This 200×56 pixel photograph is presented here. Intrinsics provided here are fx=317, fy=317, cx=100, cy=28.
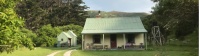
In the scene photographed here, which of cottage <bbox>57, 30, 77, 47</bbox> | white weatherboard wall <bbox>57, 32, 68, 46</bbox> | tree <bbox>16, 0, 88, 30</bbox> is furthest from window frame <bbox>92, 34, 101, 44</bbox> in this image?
tree <bbox>16, 0, 88, 30</bbox>

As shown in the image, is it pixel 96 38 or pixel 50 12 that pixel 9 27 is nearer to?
pixel 96 38

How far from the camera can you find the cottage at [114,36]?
31.9 metres

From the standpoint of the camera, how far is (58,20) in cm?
6825

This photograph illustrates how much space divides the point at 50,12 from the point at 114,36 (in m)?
38.0

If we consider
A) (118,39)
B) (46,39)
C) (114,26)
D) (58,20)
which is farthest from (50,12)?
(118,39)

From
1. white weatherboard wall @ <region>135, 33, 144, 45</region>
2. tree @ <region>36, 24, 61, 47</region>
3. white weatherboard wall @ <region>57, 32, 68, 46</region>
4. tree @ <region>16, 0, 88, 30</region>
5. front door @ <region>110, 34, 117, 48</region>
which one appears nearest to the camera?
white weatherboard wall @ <region>135, 33, 144, 45</region>

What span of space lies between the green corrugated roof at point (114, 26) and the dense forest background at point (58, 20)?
3.05 metres

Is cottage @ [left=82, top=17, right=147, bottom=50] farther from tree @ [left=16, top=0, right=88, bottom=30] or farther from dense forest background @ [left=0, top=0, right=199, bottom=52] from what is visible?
tree @ [left=16, top=0, right=88, bottom=30]

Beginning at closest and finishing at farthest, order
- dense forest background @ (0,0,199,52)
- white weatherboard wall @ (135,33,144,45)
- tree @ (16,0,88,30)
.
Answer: dense forest background @ (0,0,199,52) → white weatherboard wall @ (135,33,144,45) → tree @ (16,0,88,30)

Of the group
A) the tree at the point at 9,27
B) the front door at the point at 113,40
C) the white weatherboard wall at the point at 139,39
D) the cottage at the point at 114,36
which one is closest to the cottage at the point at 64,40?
the cottage at the point at 114,36

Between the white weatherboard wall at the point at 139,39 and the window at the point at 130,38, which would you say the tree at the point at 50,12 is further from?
the white weatherboard wall at the point at 139,39

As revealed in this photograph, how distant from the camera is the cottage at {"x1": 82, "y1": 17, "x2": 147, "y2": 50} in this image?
31.9 metres

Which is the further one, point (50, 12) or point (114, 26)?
point (50, 12)

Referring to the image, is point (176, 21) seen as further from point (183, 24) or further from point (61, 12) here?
point (61, 12)
